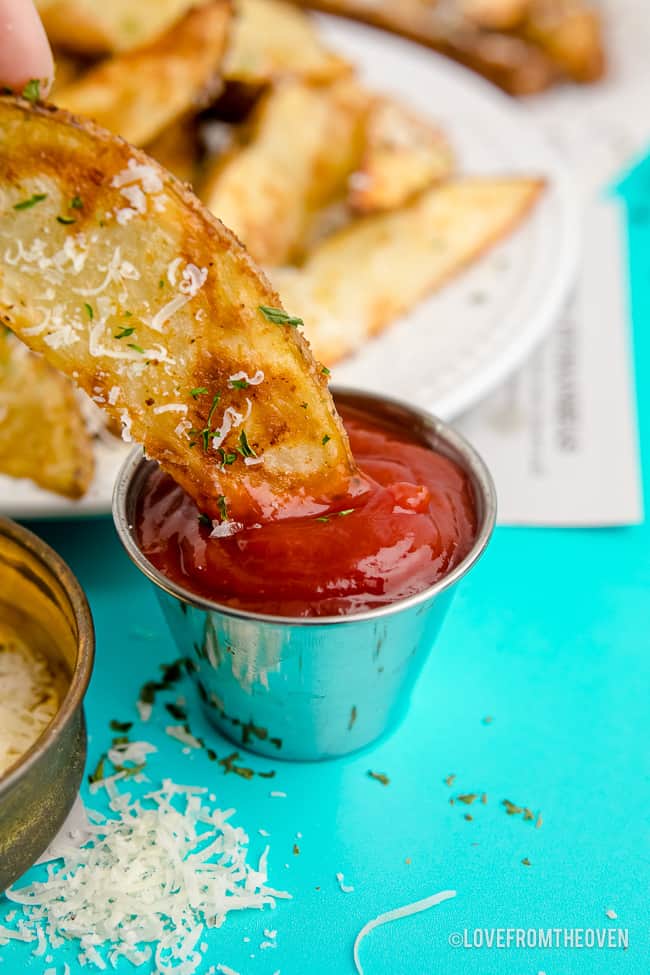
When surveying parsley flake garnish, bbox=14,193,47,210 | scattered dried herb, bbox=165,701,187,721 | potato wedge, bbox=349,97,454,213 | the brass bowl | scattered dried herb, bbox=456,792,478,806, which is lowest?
scattered dried herb, bbox=165,701,187,721

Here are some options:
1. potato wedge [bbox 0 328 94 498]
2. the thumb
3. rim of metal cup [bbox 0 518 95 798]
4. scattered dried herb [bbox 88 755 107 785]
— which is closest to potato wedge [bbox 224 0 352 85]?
potato wedge [bbox 0 328 94 498]

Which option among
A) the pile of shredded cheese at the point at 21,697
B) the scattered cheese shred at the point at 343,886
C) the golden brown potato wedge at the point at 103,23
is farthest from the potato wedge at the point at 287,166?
the scattered cheese shred at the point at 343,886

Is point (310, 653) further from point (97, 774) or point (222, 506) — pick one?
point (97, 774)

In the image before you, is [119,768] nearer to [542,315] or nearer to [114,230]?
[114,230]

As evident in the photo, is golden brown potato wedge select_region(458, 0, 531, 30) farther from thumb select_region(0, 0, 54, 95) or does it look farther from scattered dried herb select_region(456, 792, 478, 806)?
scattered dried herb select_region(456, 792, 478, 806)

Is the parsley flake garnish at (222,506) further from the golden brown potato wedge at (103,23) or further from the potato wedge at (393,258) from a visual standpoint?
the golden brown potato wedge at (103,23)

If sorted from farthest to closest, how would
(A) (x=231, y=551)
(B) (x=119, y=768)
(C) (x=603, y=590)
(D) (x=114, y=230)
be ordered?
(C) (x=603, y=590)
(B) (x=119, y=768)
(A) (x=231, y=551)
(D) (x=114, y=230)

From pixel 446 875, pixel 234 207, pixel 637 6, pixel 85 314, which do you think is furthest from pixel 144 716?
pixel 637 6
